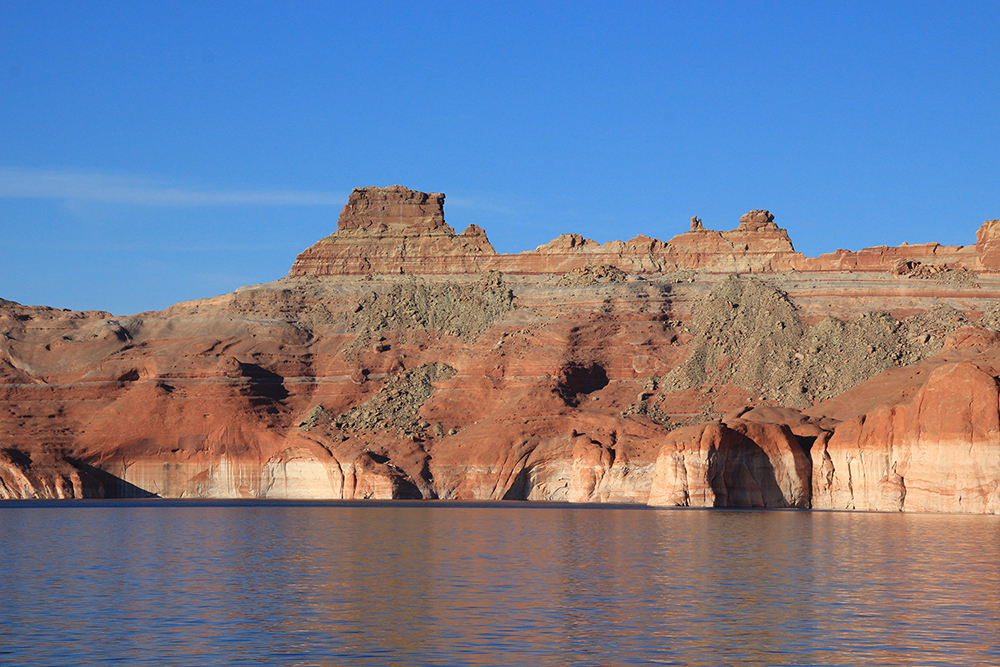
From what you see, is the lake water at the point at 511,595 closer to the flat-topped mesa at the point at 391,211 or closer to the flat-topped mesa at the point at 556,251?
the flat-topped mesa at the point at 556,251

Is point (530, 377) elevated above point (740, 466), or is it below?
above

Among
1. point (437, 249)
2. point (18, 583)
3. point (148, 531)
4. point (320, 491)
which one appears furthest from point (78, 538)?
point (437, 249)

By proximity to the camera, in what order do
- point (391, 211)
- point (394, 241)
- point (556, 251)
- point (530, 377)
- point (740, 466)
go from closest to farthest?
point (740, 466), point (530, 377), point (556, 251), point (394, 241), point (391, 211)

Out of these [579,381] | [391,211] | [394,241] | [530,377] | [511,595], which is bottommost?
[511,595]

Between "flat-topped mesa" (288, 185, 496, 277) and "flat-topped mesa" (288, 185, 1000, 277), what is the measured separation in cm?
14

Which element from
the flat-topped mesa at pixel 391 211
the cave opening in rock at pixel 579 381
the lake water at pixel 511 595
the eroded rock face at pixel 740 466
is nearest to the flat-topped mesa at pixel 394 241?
the flat-topped mesa at pixel 391 211

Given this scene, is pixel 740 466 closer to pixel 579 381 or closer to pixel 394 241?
pixel 579 381

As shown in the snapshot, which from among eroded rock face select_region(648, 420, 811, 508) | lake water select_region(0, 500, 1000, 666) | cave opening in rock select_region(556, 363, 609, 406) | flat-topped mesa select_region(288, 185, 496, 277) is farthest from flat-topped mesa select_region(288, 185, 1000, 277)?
lake water select_region(0, 500, 1000, 666)

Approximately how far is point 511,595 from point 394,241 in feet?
457

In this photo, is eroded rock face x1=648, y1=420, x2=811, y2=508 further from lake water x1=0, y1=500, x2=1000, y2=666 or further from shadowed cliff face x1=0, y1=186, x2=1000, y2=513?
lake water x1=0, y1=500, x2=1000, y2=666

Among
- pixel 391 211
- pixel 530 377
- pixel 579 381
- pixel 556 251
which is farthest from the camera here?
pixel 391 211

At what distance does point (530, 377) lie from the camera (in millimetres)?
124062

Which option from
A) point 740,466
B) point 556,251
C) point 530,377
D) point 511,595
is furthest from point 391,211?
point 511,595

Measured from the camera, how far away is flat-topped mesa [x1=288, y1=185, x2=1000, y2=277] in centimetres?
15562
